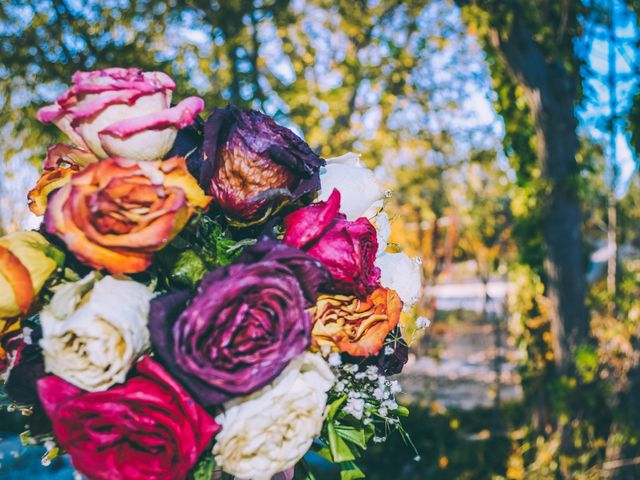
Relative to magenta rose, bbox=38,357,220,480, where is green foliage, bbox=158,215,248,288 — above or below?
above

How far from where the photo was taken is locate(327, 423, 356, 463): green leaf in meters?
1.04

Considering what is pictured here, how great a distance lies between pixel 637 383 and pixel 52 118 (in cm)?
408

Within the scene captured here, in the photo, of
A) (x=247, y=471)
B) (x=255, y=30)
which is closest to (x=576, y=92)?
(x=255, y=30)

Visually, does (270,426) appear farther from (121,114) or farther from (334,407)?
(121,114)

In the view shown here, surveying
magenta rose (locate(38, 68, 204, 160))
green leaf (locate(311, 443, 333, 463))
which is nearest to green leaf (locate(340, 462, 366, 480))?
green leaf (locate(311, 443, 333, 463))

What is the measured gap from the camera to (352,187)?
116 centimetres

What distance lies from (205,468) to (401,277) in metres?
0.55

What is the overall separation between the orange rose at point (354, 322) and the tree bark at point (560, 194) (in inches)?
140

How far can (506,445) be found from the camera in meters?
4.95

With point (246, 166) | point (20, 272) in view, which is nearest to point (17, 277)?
point (20, 272)

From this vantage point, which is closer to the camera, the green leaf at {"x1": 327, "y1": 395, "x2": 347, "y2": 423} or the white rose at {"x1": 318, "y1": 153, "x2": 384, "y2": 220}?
the green leaf at {"x1": 327, "y1": 395, "x2": 347, "y2": 423}

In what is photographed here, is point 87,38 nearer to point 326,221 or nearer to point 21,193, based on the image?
point 326,221

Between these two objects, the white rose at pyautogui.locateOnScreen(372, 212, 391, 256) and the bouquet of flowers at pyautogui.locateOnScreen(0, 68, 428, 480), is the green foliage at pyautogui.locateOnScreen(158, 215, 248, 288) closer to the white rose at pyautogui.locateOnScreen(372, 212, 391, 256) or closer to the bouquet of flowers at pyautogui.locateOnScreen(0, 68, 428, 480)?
the bouquet of flowers at pyautogui.locateOnScreen(0, 68, 428, 480)

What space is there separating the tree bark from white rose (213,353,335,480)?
12.4ft
